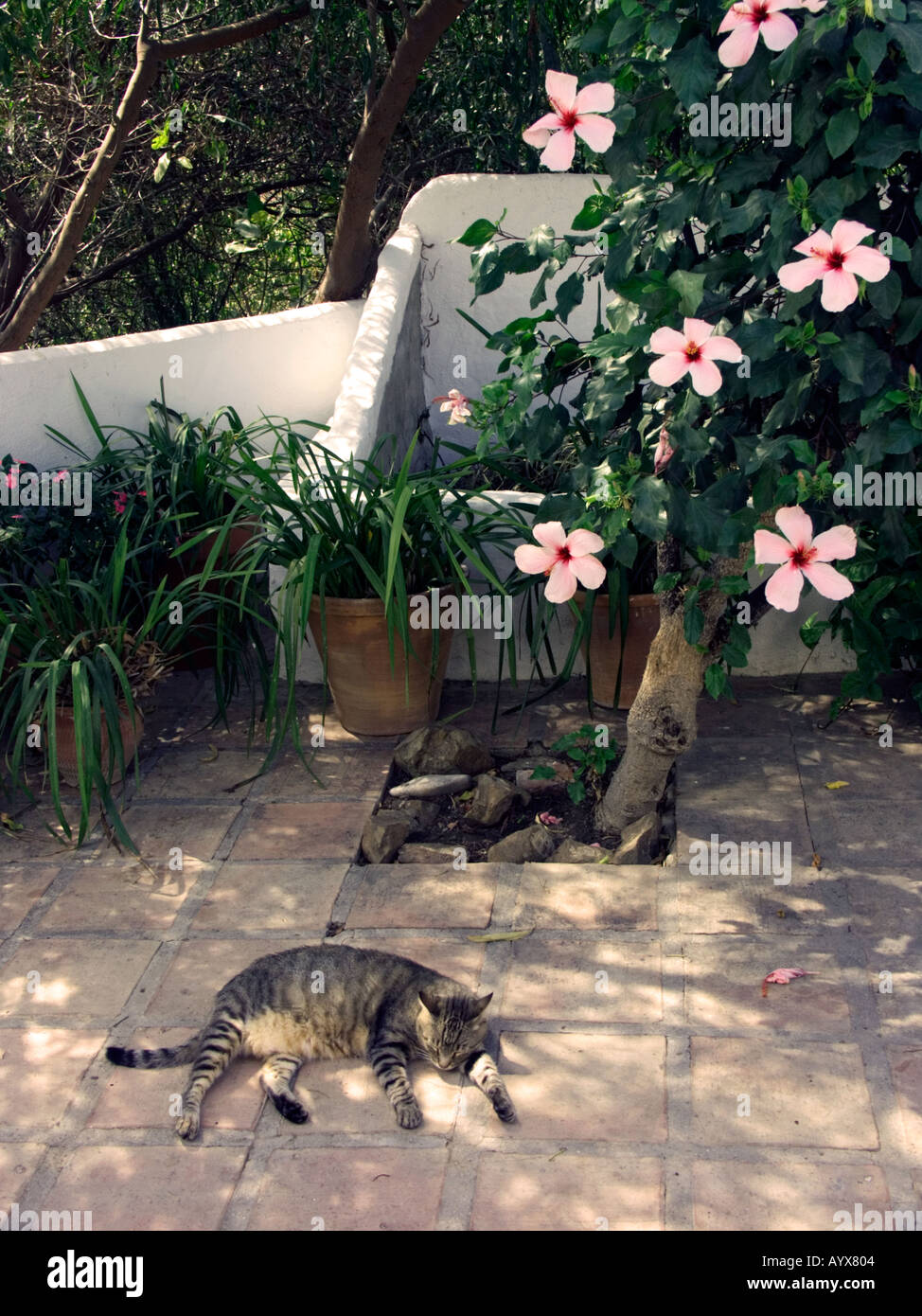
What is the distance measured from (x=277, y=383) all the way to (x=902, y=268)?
3.59 metres

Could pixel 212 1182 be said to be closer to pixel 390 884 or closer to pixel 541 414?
pixel 390 884

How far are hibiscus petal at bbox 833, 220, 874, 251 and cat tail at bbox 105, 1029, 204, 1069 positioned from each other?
215cm

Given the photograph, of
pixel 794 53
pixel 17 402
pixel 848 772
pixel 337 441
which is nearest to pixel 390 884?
pixel 848 772

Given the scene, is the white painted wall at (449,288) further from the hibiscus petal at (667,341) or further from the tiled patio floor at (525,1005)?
the hibiscus petal at (667,341)

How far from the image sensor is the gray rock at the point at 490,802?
400cm

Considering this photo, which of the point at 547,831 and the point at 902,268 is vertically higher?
the point at 902,268

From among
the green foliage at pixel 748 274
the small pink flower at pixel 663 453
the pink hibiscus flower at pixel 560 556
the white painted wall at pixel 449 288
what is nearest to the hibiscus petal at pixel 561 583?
the pink hibiscus flower at pixel 560 556

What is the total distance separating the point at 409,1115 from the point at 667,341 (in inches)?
66.1

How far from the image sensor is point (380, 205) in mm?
6957

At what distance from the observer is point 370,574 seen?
419 cm

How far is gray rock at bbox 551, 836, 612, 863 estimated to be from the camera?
149 inches

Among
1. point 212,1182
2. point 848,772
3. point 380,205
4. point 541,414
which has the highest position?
point 380,205

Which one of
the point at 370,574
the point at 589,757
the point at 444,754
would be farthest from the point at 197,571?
the point at 589,757

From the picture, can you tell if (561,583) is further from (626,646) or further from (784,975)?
(626,646)
